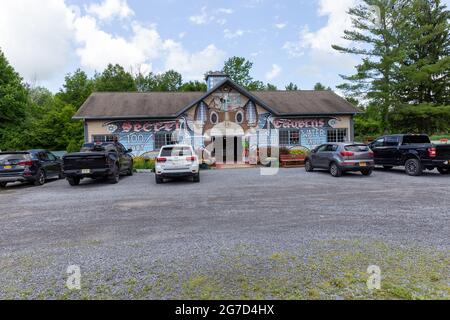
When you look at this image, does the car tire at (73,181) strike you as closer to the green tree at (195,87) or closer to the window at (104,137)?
the window at (104,137)

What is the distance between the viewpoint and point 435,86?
28.5 meters

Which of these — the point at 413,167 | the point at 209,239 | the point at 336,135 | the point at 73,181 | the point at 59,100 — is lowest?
the point at 209,239

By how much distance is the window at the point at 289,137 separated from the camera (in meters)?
22.1

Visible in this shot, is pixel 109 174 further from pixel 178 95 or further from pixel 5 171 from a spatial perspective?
pixel 178 95

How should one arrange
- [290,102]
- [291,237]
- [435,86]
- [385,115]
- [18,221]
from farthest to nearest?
[435,86], [385,115], [290,102], [18,221], [291,237]

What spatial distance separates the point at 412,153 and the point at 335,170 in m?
3.46

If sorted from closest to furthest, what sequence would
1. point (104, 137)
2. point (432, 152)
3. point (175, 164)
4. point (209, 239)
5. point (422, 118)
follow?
point (209, 239), point (175, 164), point (432, 152), point (104, 137), point (422, 118)

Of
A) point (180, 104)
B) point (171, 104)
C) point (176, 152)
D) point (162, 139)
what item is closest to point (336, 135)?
point (180, 104)

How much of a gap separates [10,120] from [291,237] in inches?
1106

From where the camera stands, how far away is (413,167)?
42.4 ft

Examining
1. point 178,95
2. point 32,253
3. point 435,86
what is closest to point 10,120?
point 178,95

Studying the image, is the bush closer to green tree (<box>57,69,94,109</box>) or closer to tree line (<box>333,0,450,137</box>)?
tree line (<box>333,0,450,137</box>)

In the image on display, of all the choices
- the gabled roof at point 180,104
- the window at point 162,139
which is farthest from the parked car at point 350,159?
the window at point 162,139

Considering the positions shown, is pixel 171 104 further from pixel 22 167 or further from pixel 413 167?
pixel 413 167
